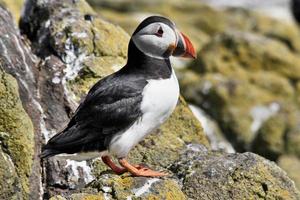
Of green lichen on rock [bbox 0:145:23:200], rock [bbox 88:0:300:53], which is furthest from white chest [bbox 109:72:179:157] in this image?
rock [bbox 88:0:300:53]

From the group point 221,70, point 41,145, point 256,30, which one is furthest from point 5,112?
point 256,30

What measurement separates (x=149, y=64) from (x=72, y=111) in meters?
1.53

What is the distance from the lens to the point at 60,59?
32.9 ft

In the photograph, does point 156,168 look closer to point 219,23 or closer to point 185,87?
point 185,87

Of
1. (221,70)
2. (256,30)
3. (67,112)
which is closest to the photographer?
(67,112)

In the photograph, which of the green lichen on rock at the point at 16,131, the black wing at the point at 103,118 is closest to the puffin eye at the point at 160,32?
the black wing at the point at 103,118

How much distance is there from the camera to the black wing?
7855 mm

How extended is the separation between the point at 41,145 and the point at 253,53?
9879 mm

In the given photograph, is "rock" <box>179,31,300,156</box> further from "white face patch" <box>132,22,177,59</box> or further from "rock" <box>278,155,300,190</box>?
"white face patch" <box>132,22,177,59</box>

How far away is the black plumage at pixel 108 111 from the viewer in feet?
25.8

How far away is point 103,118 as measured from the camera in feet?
25.9

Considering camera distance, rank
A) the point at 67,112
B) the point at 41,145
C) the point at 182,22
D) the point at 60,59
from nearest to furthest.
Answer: the point at 41,145 < the point at 67,112 < the point at 60,59 < the point at 182,22

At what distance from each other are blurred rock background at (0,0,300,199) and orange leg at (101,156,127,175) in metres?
0.08

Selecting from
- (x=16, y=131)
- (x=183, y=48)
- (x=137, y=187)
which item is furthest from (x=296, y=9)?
(x=137, y=187)
